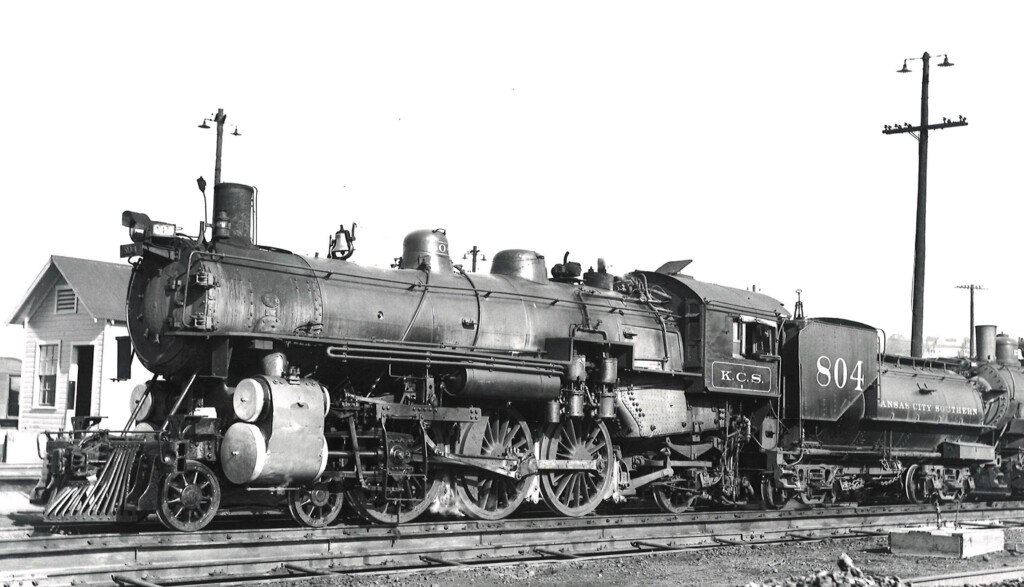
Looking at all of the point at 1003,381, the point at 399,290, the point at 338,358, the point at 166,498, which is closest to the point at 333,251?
the point at 399,290

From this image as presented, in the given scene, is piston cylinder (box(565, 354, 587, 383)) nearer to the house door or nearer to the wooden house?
the wooden house

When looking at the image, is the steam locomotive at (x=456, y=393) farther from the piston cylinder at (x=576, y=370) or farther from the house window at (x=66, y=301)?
the house window at (x=66, y=301)

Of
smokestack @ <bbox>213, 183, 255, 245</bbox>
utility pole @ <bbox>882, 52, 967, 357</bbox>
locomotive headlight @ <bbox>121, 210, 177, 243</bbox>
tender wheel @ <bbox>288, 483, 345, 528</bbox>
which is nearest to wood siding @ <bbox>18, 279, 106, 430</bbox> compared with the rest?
smokestack @ <bbox>213, 183, 255, 245</bbox>

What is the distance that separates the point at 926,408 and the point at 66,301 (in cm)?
2112

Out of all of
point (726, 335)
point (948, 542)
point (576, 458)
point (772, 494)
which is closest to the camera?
point (948, 542)

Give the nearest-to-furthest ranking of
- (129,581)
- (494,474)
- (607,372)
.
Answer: (129,581), (494,474), (607,372)

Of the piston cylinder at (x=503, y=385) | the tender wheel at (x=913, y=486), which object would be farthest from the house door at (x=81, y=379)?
the tender wheel at (x=913, y=486)

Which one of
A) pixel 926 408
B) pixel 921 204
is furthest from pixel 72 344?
pixel 921 204

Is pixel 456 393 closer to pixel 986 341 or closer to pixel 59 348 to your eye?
pixel 986 341

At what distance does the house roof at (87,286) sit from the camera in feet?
87.4

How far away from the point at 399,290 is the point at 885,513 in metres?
9.17

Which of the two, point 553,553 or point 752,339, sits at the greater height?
point 752,339

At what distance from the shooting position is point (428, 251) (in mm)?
14867

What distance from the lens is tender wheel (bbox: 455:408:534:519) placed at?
13969mm
